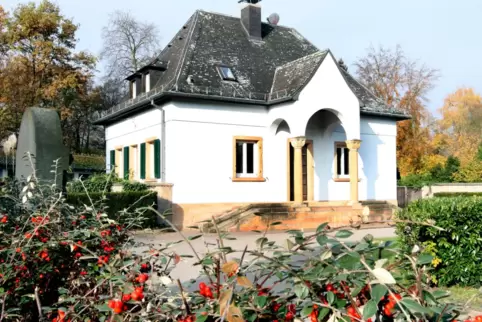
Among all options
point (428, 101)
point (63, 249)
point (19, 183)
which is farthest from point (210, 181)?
point (428, 101)

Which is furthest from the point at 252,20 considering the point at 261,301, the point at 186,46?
the point at 261,301

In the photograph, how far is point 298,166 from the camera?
1950 centimetres

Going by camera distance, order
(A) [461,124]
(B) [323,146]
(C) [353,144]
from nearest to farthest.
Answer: (C) [353,144] → (B) [323,146] → (A) [461,124]

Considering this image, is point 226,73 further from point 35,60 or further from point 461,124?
point 461,124

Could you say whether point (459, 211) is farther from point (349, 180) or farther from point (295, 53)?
point (295, 53)

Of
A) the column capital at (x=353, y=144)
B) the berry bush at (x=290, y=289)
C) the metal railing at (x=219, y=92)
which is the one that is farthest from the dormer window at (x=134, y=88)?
the berry bush at (x=290, y=289)

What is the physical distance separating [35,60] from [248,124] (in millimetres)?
20833

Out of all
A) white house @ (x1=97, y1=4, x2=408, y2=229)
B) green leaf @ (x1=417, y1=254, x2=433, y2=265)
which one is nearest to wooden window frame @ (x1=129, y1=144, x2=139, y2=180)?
white house @ (x1=97, y1=4, x2=408, y2=229)

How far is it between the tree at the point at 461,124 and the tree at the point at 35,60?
1232 inches

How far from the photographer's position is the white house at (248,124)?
18.7 meters

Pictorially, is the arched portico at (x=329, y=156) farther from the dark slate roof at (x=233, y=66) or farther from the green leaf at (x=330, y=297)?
the green leaf at (x=330, y=297)

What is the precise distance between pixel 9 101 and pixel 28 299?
34802 millimetres

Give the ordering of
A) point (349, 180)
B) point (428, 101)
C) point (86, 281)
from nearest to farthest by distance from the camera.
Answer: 1. point (86, 281)
2. point (349, 180)
3. point (428, 101)

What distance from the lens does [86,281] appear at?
3.12 meters
